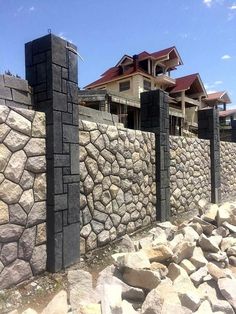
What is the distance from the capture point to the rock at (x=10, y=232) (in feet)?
12.6

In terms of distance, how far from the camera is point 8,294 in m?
3.84

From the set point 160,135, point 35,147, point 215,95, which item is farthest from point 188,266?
point 215,95

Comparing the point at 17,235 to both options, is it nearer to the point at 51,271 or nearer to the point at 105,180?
the point at 51,271

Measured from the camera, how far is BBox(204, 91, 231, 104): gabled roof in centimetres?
3450

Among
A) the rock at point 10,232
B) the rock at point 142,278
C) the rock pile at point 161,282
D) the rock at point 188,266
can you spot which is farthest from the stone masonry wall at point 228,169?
the rock at point 10,232

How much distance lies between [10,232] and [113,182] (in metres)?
2.40

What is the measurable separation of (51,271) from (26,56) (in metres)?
3.01

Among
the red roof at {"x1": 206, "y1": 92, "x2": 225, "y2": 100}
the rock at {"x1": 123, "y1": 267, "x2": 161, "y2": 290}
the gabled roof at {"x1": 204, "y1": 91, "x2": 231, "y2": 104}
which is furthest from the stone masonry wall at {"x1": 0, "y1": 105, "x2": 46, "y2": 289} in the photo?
the red roof at {"x1": 206, "y1": 92, "x2": 225, "y2": 100}

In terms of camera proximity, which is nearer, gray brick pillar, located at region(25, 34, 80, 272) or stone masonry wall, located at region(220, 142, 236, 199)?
gray brick pillar, located at region(25, 34, 80, 272)

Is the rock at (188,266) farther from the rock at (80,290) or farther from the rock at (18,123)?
the rock at (18,123)

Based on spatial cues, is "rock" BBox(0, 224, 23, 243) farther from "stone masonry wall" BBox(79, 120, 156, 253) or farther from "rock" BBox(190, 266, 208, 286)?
"rock" BBox(190, 266, 208, 286)

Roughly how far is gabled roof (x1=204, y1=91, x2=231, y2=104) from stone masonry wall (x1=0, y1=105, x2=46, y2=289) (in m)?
31.6

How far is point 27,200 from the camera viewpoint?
4.17 meters

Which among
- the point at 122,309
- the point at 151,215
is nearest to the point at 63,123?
the point at 122,309
